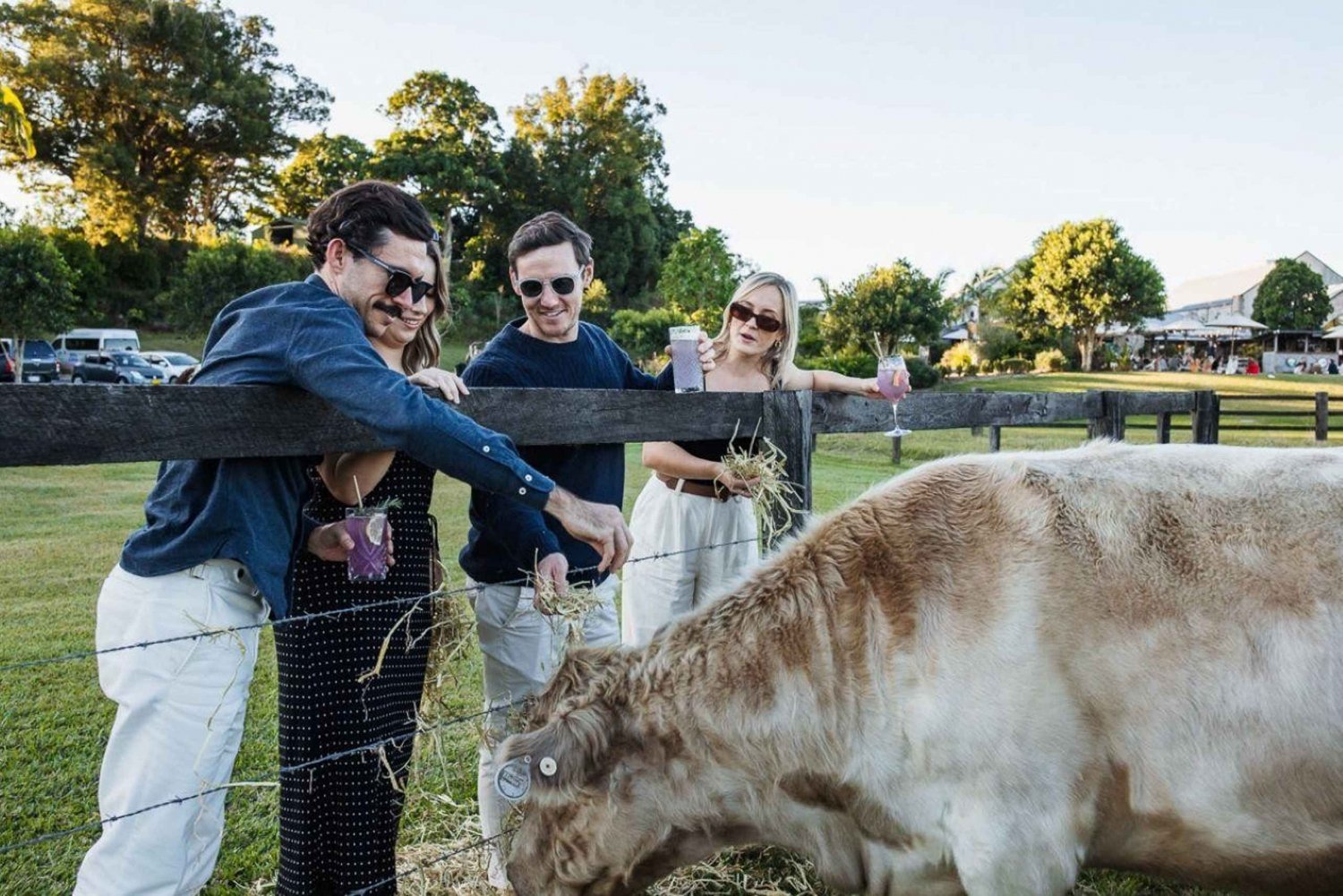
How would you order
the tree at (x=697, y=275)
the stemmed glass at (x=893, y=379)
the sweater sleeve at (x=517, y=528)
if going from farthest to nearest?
the tree at (x=697, y=275) → the stemmed glass at (x=893, y=379) → the sweater sleeve at (x=517, y=528)

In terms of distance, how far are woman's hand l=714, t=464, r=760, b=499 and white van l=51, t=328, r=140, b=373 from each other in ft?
119

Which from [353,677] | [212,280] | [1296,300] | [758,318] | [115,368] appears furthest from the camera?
[1296,300]

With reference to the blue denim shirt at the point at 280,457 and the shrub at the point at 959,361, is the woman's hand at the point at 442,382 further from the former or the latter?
the shrub at the point at 959,361

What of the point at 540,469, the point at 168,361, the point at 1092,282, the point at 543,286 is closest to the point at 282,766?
the point at 540,469

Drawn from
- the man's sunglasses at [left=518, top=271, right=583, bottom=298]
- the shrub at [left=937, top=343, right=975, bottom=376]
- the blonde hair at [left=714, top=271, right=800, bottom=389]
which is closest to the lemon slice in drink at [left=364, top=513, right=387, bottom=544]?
the man's sunglasses at [left=518, top=271, right=583, bottom=298]

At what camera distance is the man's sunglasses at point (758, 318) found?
4129 mm

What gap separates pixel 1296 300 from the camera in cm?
6494

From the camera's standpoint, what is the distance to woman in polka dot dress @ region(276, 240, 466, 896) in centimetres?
267

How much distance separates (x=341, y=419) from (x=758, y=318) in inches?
85.6

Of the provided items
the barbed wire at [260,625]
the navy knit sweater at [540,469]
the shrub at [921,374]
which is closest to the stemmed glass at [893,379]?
the navy knit sweater at [540,469]

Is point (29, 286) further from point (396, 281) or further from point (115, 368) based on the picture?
point (396, 281)

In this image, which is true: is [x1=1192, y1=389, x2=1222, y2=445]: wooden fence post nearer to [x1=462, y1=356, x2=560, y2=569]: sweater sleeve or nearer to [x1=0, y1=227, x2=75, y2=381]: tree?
[x1=462, y1=356, x2=560, y2=569]: sweater sleeve

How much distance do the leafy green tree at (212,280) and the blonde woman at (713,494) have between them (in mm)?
37150

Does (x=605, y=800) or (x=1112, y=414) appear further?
(x=1112, y=414)
